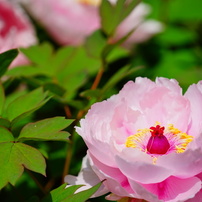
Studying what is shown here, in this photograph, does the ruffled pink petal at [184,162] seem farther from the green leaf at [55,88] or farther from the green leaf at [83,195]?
the green leaf at [55,88]

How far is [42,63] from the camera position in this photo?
702mm

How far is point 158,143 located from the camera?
46 cm

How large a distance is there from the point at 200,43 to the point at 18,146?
0.73 m

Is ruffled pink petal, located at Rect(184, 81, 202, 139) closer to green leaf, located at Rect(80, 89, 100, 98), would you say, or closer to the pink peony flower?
the pink peony flower

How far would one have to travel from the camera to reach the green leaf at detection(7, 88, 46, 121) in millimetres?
496

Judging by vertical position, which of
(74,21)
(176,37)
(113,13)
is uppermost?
(113,13)

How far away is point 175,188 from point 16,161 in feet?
0.45

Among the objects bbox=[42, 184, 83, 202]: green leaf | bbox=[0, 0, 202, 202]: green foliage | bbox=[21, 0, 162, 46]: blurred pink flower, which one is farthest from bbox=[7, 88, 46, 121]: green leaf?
bbox=[21, 0, 162, 46]: blurred pink flower

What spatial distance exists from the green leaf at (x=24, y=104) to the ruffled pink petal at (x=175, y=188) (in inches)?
5.8

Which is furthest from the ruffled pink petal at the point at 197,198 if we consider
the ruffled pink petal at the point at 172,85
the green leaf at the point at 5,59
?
the green leaf at the point at 5,59

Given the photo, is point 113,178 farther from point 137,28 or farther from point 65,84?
point 137,28

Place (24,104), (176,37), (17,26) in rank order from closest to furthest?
(24,104), (17,26), (176,37)

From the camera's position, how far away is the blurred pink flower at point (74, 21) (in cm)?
92

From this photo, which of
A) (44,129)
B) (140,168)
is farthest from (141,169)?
(44,129)
